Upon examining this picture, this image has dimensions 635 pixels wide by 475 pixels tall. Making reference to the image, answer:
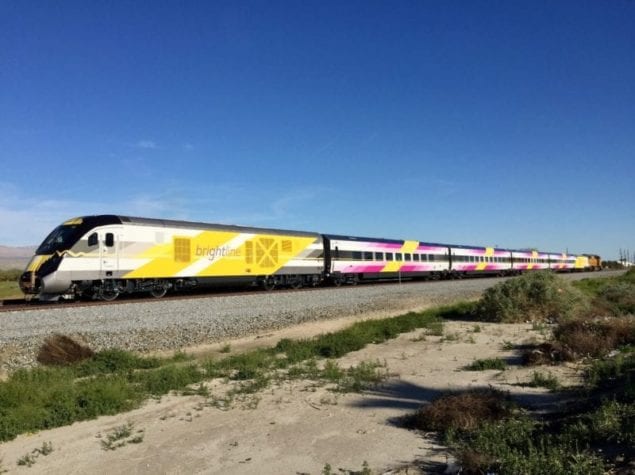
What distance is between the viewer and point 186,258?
2586cm

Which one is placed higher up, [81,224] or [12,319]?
[81,224]

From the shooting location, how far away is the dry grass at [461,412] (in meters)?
6.27

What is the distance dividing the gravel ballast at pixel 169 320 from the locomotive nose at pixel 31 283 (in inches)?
101

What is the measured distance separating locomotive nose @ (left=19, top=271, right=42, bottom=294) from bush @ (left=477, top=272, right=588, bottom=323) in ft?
55.1

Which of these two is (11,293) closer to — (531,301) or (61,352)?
(61,352)

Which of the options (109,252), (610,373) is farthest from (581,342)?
(109,252)

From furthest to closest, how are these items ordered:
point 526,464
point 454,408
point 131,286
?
point 131,286 < point 454,408 < point 526,464

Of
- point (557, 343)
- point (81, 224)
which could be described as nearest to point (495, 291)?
point (557, 343)

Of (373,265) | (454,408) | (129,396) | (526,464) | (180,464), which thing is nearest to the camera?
(526,464)

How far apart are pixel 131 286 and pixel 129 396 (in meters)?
16.0

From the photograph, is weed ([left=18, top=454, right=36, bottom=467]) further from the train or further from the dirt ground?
the train

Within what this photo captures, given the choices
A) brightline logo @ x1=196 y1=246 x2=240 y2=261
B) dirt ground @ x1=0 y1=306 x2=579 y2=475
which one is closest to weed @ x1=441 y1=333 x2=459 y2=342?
dirt ground @ x1=0 y1=306 x2=579 y2=475

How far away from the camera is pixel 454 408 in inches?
256

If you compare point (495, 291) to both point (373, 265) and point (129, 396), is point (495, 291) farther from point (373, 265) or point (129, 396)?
point (373, 265)
